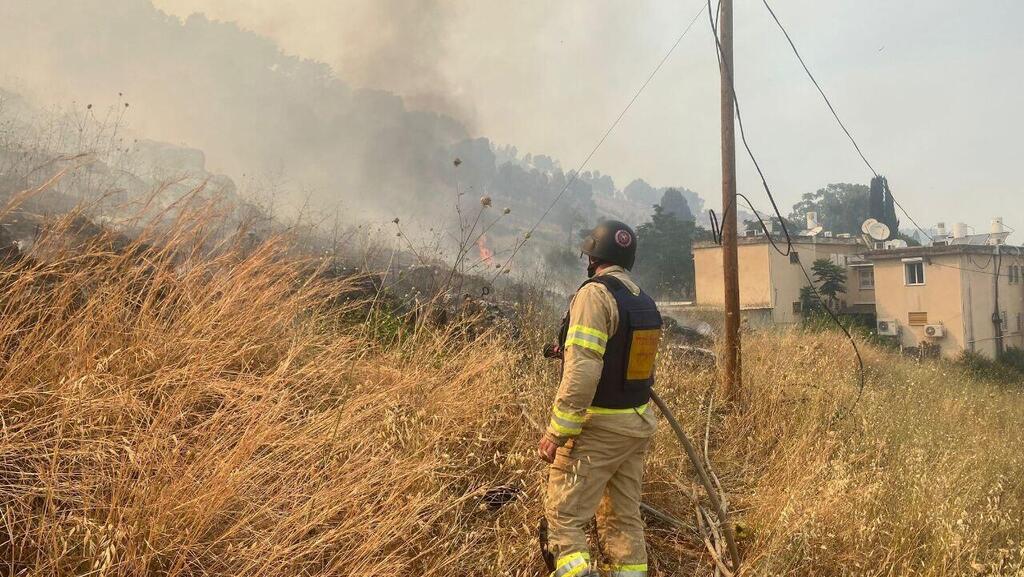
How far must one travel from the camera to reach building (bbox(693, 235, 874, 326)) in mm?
28656

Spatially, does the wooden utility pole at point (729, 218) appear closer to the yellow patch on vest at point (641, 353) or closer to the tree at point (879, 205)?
the yellow patch on vest at point (641, 353)

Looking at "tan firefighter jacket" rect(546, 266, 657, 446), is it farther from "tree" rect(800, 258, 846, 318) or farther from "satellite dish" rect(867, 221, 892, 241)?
"tree" rect(800, 258, 846, 318)

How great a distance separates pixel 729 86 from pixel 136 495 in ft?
19.7

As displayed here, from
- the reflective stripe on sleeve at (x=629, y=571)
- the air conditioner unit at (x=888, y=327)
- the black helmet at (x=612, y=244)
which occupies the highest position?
the black helmet at (x=612, y=244)

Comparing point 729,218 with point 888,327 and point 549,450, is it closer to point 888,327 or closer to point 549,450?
point 549,450

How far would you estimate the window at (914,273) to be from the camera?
87.1ft

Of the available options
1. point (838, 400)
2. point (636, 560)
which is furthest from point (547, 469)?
point (838, 400)

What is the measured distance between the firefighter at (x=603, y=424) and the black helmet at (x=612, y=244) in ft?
0.30

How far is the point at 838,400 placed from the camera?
5.43 m

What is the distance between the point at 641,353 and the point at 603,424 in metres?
0.40

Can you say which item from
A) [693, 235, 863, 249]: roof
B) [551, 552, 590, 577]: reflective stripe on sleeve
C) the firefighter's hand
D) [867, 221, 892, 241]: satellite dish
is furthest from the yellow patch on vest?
[867, 221, 892, 241]: satellite dish

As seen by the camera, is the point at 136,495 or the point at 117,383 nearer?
the point at 136,495

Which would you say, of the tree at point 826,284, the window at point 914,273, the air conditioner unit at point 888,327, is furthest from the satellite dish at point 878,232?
the air conditioner unit at point 888,327

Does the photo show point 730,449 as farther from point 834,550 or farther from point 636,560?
point 636,560
